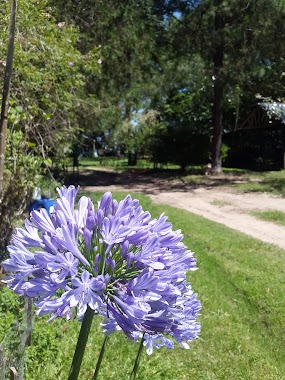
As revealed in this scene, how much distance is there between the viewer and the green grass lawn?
9.89 feet

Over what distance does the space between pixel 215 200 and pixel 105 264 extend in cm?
1203

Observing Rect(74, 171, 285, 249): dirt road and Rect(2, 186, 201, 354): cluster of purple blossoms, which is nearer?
Rect(2, 186, 201, 354): cluster of purple blossoms

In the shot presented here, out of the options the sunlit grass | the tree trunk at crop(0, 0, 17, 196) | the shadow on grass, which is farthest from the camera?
the shadow on grass

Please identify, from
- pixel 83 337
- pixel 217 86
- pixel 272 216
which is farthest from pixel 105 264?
pixel 217 86

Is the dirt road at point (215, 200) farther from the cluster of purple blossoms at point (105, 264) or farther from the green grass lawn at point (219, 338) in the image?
the cluster of purple blossoms at point (105, 264)

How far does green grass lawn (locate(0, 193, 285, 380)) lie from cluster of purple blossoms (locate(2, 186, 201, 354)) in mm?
1624

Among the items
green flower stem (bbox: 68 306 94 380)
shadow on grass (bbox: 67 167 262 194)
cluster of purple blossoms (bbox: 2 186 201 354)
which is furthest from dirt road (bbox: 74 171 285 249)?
green flower stem (bbox: 68 306 94 380)

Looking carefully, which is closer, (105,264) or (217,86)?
(105,264)

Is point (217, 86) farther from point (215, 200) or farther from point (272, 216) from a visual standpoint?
point (272, 216)

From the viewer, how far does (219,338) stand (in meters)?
4.00

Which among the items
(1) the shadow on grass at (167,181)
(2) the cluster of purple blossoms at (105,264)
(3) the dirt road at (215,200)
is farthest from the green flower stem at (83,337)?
(1) the shadow on grass at (167,181)

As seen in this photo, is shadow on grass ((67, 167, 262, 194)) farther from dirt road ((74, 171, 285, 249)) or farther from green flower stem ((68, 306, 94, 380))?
green flower stem ((68, 306, 94, 380))

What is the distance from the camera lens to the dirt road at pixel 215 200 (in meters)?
8.99

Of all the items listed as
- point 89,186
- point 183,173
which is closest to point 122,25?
point 89,186
